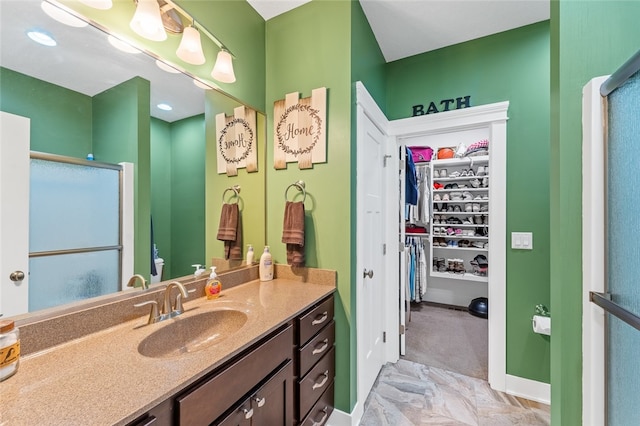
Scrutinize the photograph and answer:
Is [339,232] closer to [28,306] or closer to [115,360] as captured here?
[115,360]

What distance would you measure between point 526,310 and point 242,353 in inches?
82.2

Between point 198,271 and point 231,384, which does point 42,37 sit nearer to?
point 198,271

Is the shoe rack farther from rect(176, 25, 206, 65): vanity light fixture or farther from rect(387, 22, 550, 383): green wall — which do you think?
rect(176, 25, 206, 65): vanity light fixture

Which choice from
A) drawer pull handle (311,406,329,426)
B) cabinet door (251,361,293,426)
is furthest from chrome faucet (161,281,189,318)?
drawer pull handle (311,406,329,426)

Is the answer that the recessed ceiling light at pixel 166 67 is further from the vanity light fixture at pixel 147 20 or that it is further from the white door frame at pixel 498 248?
the white door frame at pixel 498 248

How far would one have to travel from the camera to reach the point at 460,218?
3707mm

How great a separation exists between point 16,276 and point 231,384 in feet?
2.61

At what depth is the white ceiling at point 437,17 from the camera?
5.67 ft

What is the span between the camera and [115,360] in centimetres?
78

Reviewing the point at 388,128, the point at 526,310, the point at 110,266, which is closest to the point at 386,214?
the point at 388,128

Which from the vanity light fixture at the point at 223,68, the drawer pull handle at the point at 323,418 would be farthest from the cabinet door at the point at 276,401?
the vanity light fixture at the point at 223,68

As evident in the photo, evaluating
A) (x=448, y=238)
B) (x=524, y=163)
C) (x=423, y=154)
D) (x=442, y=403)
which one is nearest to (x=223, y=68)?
(x=524, y=163)

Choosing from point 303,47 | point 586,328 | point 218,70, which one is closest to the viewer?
point 586,328

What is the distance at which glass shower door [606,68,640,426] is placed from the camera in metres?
0.80
